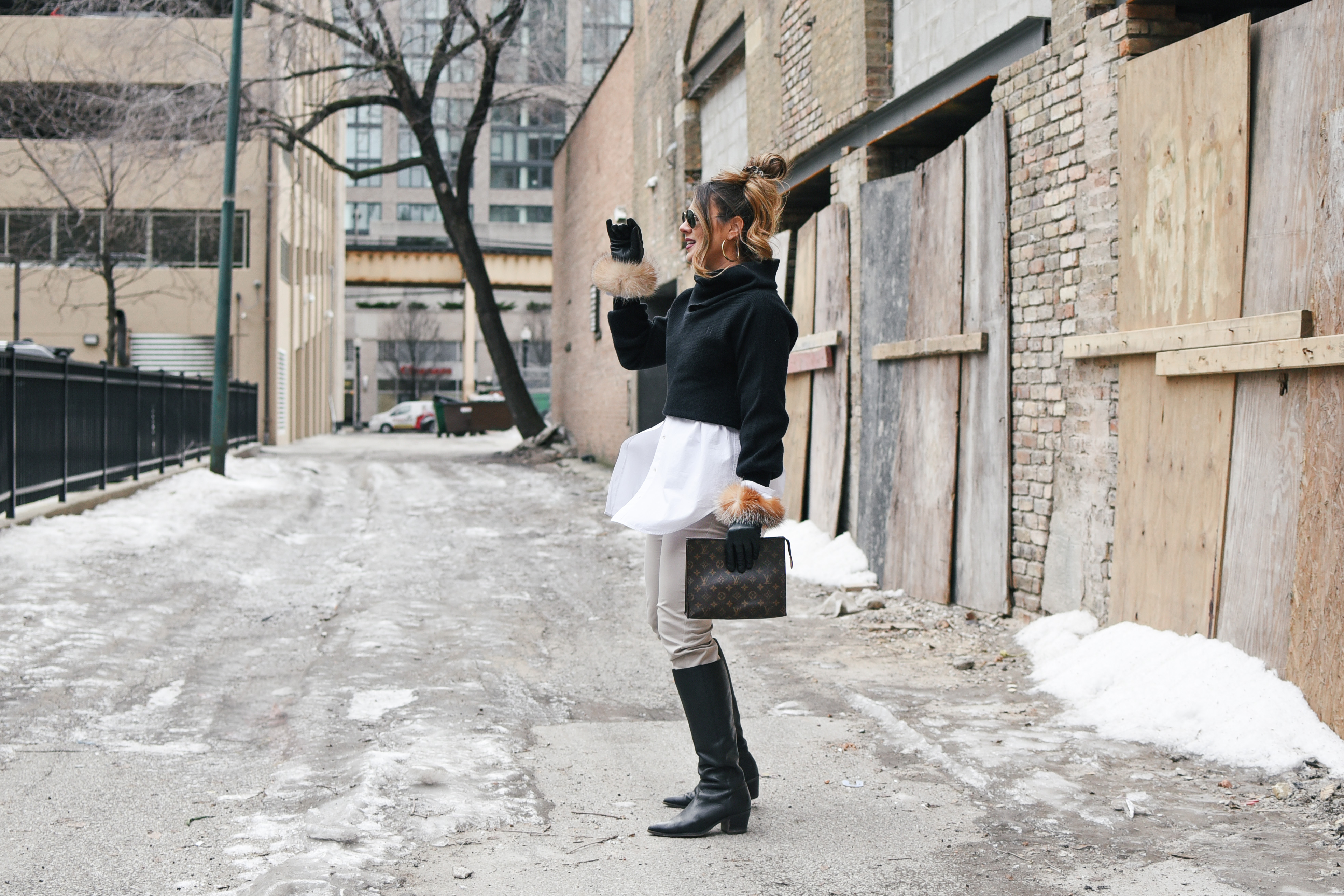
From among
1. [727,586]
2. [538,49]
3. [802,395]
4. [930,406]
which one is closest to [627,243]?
[727,586]

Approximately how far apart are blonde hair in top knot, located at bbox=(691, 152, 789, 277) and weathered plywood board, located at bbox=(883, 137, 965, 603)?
144 inches

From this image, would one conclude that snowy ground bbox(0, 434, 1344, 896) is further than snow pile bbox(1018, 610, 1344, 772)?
No

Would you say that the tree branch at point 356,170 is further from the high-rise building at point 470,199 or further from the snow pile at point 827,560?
the snow pile at point 827,560

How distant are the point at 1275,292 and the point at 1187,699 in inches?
62.8

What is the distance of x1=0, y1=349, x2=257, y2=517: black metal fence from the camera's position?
8.80 metres

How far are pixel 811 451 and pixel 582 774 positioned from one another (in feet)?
18.7

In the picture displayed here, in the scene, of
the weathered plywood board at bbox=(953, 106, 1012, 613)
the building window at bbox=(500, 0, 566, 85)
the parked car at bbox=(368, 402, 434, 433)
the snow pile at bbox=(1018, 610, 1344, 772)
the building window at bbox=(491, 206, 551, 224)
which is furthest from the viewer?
the building window at bbox=(491, 206, 551, 224)

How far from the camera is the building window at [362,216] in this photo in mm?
88250

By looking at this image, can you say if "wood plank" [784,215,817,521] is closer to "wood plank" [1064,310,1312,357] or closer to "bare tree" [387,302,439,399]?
"wood plank" [1064,310,1312,357]

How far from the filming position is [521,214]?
89938mm

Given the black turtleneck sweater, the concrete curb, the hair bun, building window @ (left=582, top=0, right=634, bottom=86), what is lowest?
the concrete curb

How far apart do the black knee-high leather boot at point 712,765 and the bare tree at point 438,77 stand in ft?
58.1

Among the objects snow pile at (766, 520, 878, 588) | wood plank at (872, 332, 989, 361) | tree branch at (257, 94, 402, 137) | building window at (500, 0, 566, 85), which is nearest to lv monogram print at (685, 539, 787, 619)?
wood plank at (872, 332, 989, 361)

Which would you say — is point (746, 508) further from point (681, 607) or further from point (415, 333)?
point (415, 333)
